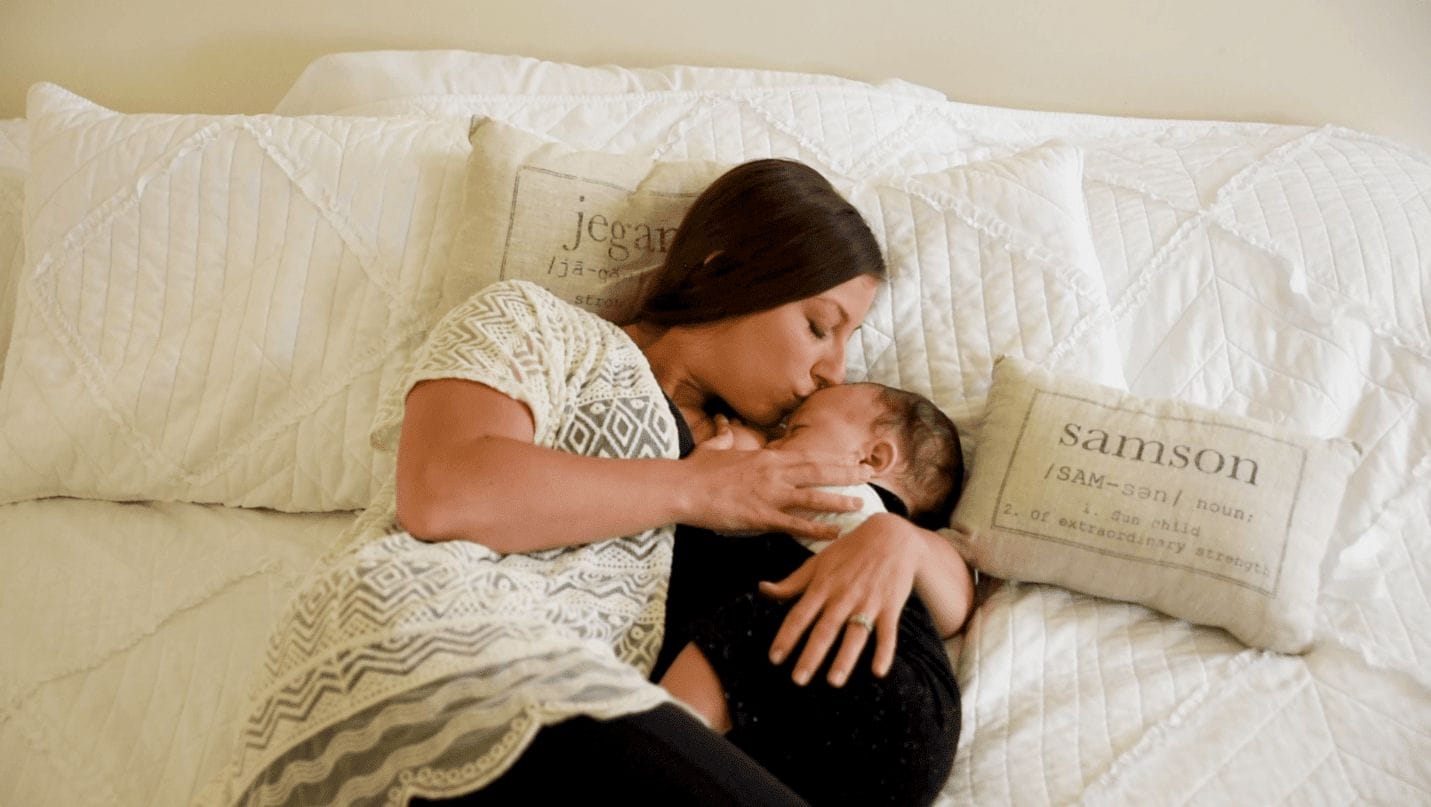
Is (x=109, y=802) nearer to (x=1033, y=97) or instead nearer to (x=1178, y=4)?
(x=1033, y=97)

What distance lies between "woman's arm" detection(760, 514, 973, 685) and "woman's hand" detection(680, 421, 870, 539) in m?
0.06

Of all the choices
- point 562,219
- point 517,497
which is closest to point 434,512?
point 517,497

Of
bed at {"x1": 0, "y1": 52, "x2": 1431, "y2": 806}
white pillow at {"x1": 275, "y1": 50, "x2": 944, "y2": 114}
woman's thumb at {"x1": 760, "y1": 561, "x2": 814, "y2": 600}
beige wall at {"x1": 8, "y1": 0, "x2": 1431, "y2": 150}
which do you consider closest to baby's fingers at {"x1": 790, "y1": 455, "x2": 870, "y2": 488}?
woman's thumb at {"x1": 760, "y1": 561, "x2": 814, "y2": 600}

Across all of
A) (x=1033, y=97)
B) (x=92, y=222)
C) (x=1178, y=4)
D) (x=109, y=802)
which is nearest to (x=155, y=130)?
(x=92, y=222)

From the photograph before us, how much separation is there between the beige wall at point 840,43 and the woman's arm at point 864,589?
0.98m

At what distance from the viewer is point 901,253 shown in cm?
147

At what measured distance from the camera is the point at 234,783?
0.96 meters

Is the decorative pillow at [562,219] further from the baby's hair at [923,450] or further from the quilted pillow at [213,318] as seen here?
the baby's hair at [923,450]

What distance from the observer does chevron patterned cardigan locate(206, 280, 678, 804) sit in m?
0.86

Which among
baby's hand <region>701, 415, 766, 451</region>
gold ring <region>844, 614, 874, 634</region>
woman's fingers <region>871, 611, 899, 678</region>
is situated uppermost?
baby's hand <region>701, 415, 766, 451</region>

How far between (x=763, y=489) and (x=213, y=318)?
31.0 inches

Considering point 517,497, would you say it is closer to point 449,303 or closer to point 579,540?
point 579,540

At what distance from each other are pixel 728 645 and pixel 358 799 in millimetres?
356

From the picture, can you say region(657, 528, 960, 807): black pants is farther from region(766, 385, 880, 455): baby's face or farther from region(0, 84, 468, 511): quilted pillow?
region(0, 84, 468, 511): quilted pillow
